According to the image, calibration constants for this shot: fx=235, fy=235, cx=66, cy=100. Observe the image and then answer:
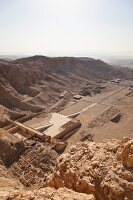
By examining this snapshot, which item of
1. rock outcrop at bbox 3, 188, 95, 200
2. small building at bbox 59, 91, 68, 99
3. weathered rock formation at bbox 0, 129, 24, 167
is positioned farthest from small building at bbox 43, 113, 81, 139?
rock outcrop at bbox 3, 188, 95, 200

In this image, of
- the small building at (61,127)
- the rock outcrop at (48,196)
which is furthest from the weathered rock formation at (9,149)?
the rock outcrop at (48,196)

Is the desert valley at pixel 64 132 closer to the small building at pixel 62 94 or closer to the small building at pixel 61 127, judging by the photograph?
the small building at pixel 61 127

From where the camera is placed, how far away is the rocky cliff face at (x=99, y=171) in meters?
6.92

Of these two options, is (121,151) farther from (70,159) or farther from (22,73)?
(22,73)

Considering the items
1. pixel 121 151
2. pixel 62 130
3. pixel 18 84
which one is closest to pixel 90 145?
pixel 121 151

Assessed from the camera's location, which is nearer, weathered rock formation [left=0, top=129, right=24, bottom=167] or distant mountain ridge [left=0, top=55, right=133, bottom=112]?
weathered rock formation [left=0, top=129, right=24, bottom=167]

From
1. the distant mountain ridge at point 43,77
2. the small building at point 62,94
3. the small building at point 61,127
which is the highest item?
the distant mountain ridge at point 43,77

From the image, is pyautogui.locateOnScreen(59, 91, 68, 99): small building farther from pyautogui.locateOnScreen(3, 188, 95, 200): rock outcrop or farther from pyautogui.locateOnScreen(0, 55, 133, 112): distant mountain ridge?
pyautogui.locateOnScreen(3, 188, 95, 200): rock outcrop

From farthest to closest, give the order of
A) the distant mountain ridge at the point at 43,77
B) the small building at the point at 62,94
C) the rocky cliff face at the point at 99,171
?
the small building at the point at 62,94
the distant mountain ridge at the point at 43,77
the rocky cliff face at the point at 99,171

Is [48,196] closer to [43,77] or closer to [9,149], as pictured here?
[9,149]

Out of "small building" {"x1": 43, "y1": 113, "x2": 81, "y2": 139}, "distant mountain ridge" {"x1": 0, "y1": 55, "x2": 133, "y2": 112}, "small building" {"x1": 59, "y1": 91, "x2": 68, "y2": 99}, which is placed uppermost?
"distant mountain ridge" {"x1": 0, "y1": 55, "x2": 133, "y2": 112}

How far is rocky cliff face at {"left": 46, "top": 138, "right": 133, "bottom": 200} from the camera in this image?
22.7ft

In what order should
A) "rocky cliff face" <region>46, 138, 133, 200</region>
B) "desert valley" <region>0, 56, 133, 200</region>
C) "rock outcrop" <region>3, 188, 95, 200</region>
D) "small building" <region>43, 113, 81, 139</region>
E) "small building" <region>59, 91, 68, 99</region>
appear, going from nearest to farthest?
1. "rock outcrop" <region>3, 188, 95, 200</region>
2. "rocky cliff face" <region>46, 138, 133, 200</region>
3. "desert valley" <region>0, 56, 133, 200</region>
4. "small building" <region>43, 113, 81, 139</region>
5. "small building" <region>59, 91, 68, 99</region>

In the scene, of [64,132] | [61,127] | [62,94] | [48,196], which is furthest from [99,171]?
[62,94]
